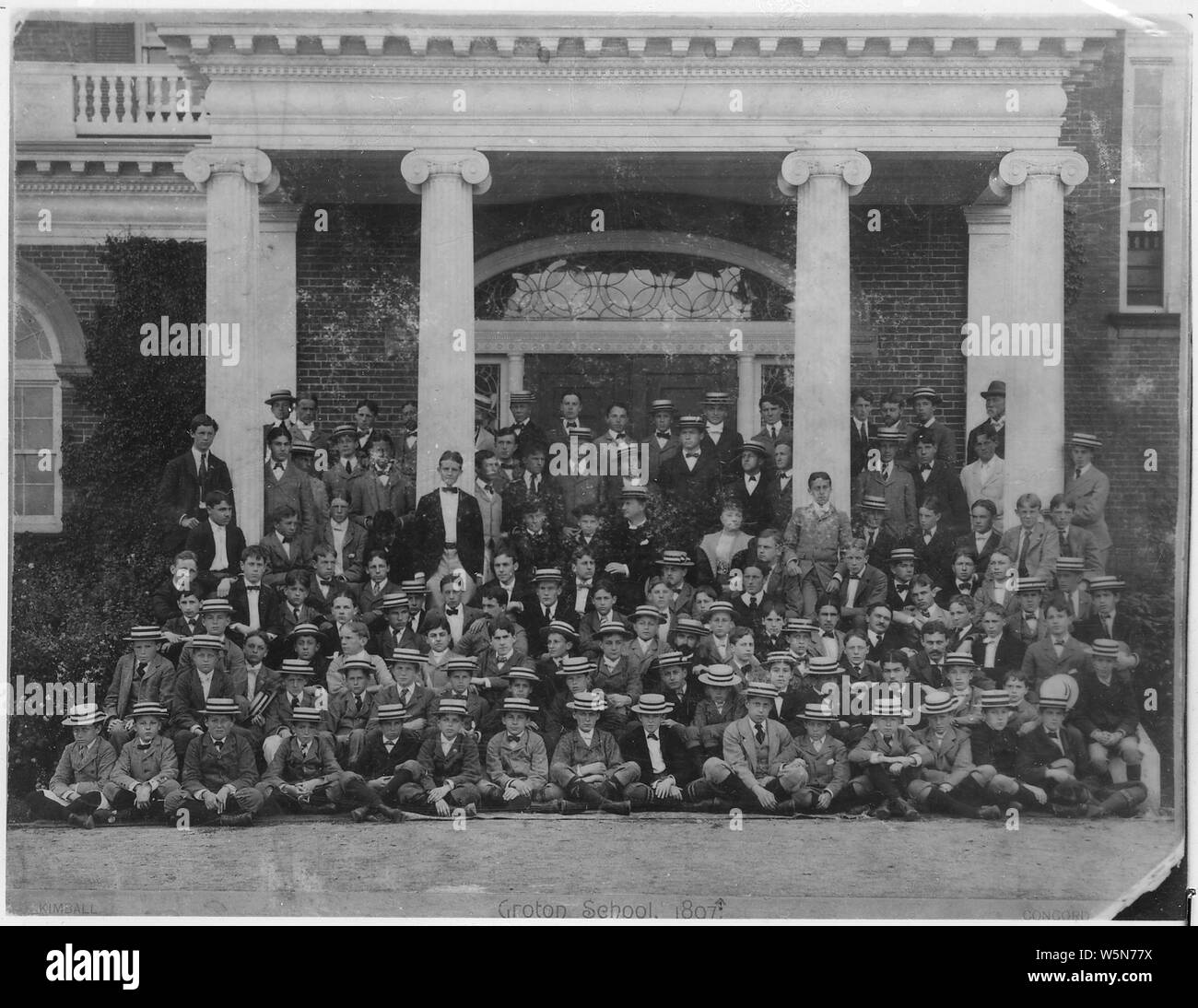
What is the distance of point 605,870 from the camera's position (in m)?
8.64

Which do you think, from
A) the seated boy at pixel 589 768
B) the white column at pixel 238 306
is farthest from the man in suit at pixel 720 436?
the white column at pixel 238 306

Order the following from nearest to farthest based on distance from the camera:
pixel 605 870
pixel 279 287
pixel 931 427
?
pixel 605 870 < pixel 931 427 < pixel 279 287

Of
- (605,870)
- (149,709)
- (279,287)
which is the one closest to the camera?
(605,870)

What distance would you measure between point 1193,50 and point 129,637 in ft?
23.7

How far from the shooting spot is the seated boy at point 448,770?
8828 mm

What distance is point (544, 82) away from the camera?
29.9ft

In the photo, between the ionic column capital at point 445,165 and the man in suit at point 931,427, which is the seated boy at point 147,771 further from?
the man in suit at point 931,427

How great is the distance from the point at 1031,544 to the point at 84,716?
5738 millimetres

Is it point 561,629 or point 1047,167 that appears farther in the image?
point 1047,167

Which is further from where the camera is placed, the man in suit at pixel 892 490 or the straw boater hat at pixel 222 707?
the man in suit at pixel 892 490

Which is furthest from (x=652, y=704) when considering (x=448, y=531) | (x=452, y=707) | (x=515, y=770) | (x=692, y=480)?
(x=448, y=531)

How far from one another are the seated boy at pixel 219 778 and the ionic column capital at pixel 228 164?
3.20m

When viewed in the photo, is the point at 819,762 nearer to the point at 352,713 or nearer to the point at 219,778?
the point at 352,713
